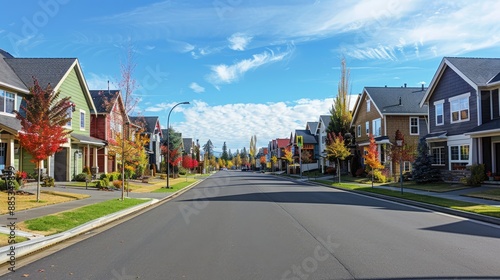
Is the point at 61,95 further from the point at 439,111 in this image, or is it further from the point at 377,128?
the point at 377,128

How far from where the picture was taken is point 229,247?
8891 millimetres

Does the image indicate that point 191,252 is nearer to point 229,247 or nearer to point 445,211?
point 229,247

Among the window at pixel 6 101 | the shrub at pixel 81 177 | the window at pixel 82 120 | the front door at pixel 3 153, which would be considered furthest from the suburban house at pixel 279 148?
the front door at pixel 3 153

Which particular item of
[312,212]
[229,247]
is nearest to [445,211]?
[312,212]

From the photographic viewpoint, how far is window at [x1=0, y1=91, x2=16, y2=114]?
24.0m

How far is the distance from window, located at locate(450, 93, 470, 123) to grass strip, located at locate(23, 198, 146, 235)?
908 inches

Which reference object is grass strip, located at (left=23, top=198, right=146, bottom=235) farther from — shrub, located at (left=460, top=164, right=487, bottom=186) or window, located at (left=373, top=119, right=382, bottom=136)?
window, located at (left=373, top=119, right=382, bottom=136)

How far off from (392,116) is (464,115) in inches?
479

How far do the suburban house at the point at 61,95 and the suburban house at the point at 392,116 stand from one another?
85.6ft

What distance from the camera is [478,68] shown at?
28406 mm

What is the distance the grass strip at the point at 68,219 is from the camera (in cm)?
1080

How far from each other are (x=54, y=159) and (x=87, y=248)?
A: 2383 centimetres

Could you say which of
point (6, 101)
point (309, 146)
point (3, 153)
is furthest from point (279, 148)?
point (3, 153)

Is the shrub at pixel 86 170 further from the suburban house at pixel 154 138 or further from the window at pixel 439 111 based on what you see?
the window at pixel 439 111
